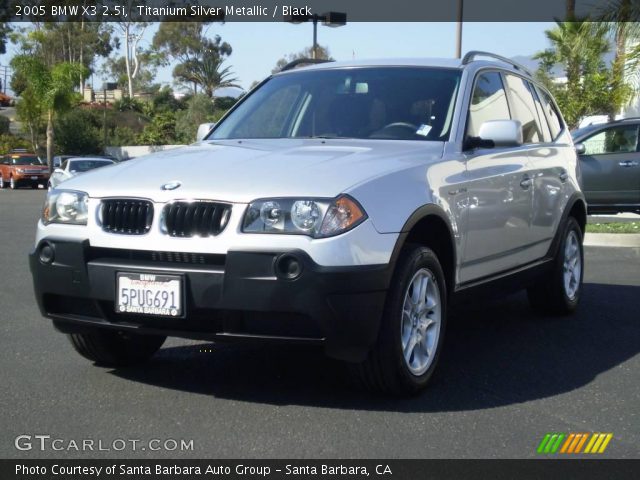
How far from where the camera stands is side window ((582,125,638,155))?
1497cm

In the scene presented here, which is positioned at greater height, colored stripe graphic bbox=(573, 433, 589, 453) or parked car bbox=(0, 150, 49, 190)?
colored stripe graphic bbox=(573, 433, 589, 453)

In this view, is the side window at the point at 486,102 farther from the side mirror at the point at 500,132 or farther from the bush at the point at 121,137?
the bush at the point at 121,137

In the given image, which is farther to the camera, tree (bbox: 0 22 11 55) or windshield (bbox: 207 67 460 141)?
tree (bbox: 0 22 11 55)

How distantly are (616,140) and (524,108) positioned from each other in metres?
8.96

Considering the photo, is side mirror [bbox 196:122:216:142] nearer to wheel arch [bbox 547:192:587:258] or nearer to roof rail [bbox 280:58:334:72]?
roof rail [bbox 280:58:334:72]

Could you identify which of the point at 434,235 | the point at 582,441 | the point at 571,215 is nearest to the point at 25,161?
the point at 571,215

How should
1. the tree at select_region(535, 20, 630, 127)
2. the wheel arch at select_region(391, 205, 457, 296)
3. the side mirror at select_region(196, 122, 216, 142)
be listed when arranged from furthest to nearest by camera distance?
the tree at select_region(535, 20, 630, 127), the side mirror at select_region(196, 122, 216, 142), the wheel arch at select_region(391, 205, 457, 296)

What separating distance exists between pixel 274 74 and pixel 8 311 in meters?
2.77

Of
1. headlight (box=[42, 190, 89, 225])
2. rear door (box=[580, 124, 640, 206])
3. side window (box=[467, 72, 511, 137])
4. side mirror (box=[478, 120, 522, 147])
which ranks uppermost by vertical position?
side window (box=[467, 72, 511, 137])

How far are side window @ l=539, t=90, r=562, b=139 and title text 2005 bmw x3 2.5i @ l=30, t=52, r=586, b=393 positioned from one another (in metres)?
1.34

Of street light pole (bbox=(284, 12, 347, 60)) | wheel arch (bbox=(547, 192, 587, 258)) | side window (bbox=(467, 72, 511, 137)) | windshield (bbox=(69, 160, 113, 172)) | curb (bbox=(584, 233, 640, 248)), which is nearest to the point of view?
side window (bbox=(467, 72, 511, 137))

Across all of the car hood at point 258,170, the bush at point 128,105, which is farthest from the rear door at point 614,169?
the bush at point 128,105

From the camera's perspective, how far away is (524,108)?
6.81 metres
